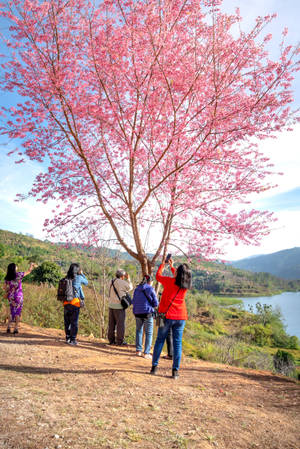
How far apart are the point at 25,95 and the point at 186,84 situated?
3.52 metres

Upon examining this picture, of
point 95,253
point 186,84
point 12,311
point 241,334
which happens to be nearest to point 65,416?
point 12,311

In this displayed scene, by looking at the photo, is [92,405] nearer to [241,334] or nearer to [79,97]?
[79,97]

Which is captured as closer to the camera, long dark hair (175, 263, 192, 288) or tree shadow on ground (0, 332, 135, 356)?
long dark hair (175, 263, 192, 288)

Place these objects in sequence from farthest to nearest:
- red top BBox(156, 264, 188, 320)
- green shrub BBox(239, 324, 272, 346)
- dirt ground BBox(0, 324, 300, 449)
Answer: green shrub BBox(239, 324, 272, 346)
red top BBox(156, 264, 188, 320)
dirt ground BBox(0, 324, 300, 449)

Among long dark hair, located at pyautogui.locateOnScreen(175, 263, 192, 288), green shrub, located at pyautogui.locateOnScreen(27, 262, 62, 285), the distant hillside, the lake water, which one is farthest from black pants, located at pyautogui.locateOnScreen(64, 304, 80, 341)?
the lake water

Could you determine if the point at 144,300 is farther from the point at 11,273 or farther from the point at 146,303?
the point at 11,273

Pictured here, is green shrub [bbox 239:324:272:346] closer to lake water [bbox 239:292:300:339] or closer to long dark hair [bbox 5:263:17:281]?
lake water [bbox 239:292:300:339]

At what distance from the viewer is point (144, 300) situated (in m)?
5.82

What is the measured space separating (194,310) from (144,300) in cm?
4900

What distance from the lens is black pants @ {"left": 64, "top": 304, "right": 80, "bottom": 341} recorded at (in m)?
6.20

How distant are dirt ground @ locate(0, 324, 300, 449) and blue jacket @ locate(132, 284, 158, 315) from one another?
3.18 ft

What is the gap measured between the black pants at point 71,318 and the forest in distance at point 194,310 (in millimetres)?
2143

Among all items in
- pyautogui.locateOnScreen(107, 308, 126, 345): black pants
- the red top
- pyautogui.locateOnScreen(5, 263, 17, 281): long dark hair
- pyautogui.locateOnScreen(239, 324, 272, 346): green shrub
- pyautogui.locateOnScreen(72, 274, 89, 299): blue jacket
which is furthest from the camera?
pyautogui.locateOnScreen(239, 324, 272, 346): green shrub

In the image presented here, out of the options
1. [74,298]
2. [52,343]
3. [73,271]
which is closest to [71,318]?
[74,298]
